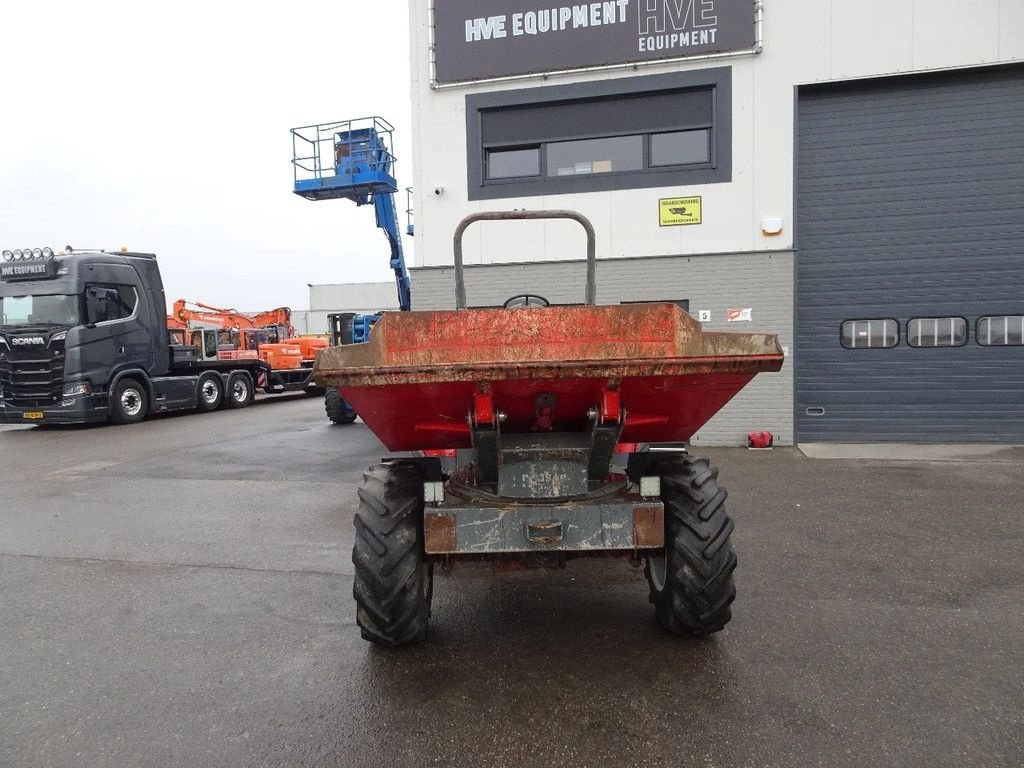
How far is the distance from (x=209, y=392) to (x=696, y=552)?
1629 cm

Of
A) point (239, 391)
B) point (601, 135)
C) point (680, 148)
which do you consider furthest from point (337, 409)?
point (680, 148)

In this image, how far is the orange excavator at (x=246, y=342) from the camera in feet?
62.1

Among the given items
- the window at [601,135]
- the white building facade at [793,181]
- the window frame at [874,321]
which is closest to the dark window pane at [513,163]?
the window at [601,135]

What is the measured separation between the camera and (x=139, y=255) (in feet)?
47.9

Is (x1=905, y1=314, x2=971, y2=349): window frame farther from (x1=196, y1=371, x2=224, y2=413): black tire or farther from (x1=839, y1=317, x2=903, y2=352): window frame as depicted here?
(x1=196, y1=371, x2=224, y2=413): black tire

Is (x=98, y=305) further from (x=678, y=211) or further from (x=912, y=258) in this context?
(x=912, y=258)

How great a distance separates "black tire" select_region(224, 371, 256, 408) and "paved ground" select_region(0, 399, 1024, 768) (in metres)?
11.8

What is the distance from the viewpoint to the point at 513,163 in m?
9.95

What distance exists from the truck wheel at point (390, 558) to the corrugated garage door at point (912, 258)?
783 centimetres

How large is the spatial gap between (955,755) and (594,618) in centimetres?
174

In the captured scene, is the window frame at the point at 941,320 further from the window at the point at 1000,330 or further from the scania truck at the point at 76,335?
the scania truck at the point at 76,335

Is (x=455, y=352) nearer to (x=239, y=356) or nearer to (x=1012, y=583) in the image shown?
(x=1012, y=583)

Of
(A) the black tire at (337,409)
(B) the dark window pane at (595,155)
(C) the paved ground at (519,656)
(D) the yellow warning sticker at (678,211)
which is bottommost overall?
(C) the paved ground at (519,656)

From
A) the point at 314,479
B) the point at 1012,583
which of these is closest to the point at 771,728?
the point at 1012,583
